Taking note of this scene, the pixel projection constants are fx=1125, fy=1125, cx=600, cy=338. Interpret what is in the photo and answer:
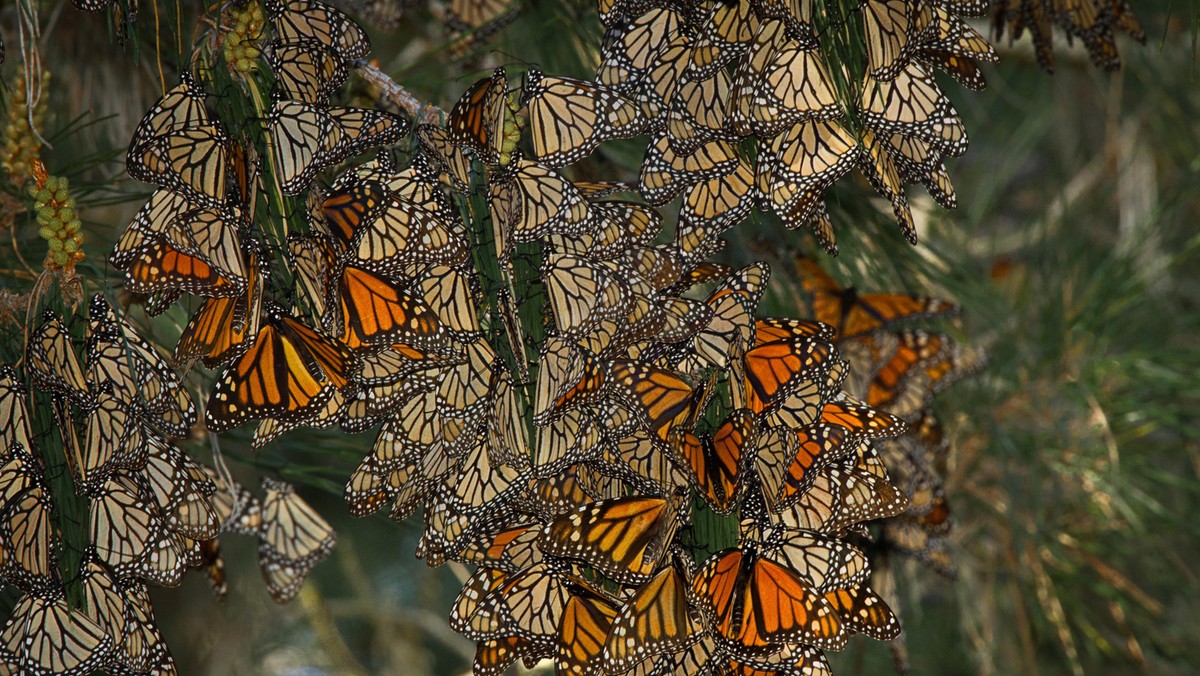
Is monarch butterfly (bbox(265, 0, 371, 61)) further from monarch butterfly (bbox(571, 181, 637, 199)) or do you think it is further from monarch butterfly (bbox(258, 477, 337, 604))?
monarch butterfly (bbox(258, 477, 337, 604))

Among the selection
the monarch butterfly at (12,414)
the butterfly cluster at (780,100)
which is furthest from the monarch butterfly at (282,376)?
the butterfly cluster at (780,100)

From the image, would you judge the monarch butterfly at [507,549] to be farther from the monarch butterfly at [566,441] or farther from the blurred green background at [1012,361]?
the blurred green background at [1012,361]

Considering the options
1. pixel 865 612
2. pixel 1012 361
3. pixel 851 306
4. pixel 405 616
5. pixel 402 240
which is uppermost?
pixel 405 616

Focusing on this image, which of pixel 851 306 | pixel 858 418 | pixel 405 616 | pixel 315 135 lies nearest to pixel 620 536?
pixel 858 418

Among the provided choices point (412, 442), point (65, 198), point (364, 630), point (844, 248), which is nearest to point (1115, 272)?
point (844, 248)

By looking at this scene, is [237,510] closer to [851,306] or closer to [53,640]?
[53,640]

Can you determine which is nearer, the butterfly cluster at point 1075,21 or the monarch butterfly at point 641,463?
the monarch butterfly at point 641,463
